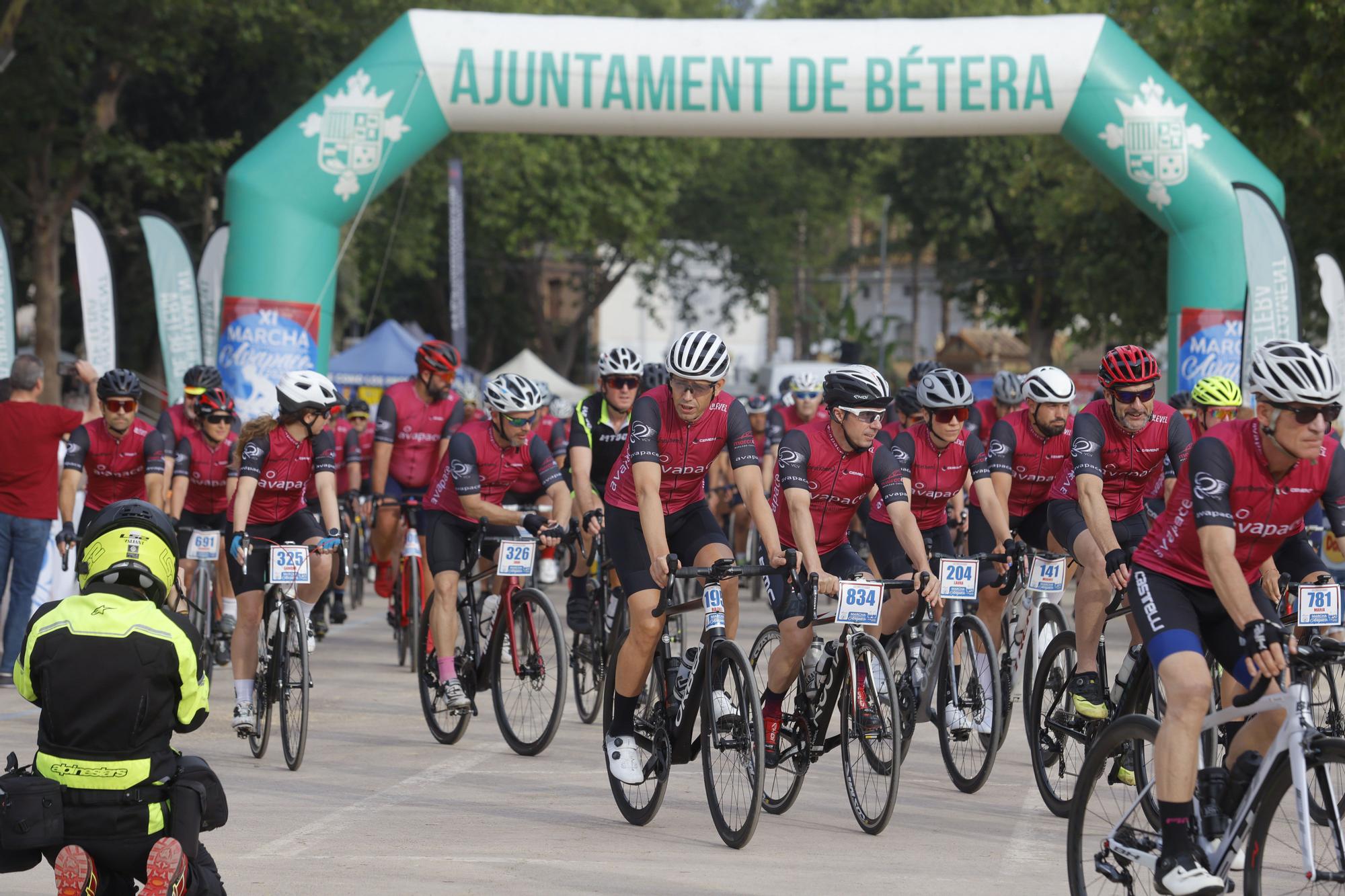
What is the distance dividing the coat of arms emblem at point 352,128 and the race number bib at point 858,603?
Result: 11.8 metres

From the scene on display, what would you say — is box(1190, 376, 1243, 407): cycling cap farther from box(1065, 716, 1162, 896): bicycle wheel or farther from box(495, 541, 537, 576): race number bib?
box(1065, 716, 1162, 896): bicycle wheel

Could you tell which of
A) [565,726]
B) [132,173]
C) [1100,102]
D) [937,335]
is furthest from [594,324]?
[565,726]

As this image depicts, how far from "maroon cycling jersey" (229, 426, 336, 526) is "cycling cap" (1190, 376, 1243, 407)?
5.10 m

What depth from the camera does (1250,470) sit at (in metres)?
5.71

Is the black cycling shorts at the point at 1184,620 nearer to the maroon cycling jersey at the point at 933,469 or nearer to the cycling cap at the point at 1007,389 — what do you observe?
the maroon cycling jersey at the point at 933,469

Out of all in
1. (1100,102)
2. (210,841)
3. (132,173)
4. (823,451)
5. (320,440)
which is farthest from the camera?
(132,173)

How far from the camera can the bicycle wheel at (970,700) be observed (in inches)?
330

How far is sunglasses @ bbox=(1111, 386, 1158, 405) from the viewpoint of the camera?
8164 millimetres

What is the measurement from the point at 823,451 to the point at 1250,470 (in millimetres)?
2818

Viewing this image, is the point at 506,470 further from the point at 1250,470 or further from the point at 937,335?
the point at 937,335

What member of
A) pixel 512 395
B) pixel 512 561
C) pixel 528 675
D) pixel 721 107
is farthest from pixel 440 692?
pixel 721 107

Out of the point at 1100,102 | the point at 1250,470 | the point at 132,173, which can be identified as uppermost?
the point at 132,173

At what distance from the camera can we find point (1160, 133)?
1778cm

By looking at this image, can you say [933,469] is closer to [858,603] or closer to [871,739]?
[858,603]
